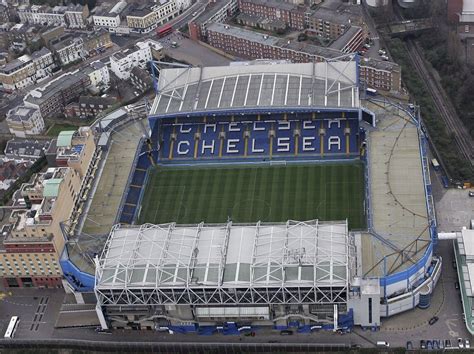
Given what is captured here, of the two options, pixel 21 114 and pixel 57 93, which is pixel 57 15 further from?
pixel 21 114

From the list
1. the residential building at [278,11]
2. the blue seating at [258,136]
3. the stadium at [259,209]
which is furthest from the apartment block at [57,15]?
the blue seating at [258,136]

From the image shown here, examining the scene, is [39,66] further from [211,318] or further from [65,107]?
[211,318]

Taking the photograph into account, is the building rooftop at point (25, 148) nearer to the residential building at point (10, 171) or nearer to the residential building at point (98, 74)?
the residential building at point (10, 171)

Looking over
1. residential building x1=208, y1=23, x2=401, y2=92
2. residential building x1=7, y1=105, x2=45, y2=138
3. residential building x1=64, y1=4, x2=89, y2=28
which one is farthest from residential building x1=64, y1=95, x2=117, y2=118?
residential building x1=64, y1=4, x2=89, y2=28

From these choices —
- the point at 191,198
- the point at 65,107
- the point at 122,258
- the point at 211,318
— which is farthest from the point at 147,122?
the point at 211,318

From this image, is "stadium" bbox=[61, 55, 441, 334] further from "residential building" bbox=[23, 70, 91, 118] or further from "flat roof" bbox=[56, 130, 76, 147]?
"residential building" bbox=[23, 70, 91, 118]

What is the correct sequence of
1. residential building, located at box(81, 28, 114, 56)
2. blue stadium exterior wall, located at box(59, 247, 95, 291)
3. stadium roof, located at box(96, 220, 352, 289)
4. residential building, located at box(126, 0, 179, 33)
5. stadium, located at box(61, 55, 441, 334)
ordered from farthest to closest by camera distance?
residential building, located at box(126, 0, 179, 33), residential building, located at box(81, 28, 114, 56), blue stadium exterior wall, located at box(59, 247, 95, 291), stadium, located at box(61, 55, 441, 334), stadium roof, located at box(96, 220, 352, 289)
